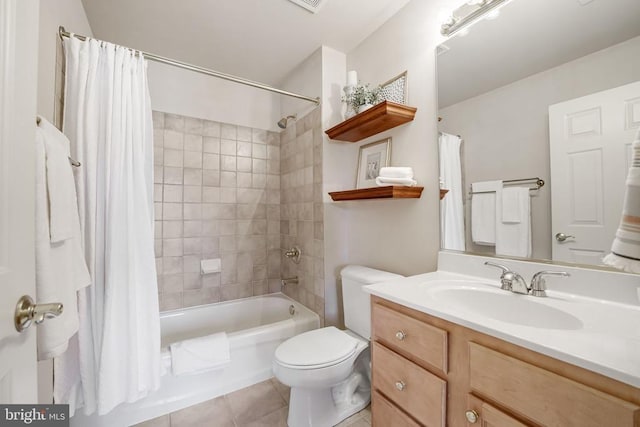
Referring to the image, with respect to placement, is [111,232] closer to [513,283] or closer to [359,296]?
[359,296]

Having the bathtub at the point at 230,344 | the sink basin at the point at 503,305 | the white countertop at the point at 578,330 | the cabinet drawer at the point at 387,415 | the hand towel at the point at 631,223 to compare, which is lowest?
the bathtub at the point at 230,344

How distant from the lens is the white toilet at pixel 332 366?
49.3 inches

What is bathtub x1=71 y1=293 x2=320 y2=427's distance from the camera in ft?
4.78

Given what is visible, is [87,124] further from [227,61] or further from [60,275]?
[227,61]

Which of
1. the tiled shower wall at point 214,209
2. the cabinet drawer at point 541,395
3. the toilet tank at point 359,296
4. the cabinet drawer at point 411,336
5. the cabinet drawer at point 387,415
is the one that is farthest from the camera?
the tiled shower wall at point 214,209

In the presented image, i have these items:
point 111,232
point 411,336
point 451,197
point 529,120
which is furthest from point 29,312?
point 529,120

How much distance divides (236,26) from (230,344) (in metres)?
2.15

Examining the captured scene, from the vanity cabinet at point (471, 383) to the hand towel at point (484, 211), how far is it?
0.58 m

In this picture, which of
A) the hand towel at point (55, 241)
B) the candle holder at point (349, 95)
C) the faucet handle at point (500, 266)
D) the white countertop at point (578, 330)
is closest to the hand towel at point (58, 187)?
the hand towel at point (55, 241)

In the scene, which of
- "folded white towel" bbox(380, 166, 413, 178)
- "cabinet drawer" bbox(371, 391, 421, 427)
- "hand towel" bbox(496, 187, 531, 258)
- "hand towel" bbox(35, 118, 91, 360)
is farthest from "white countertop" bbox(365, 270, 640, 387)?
"hand towel" bbox(35, 118, 91, 360)

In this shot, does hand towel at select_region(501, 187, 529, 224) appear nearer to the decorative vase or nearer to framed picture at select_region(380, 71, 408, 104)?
framed picture at select_region(380, 71, 408, 104)

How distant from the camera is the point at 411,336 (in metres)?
0.90

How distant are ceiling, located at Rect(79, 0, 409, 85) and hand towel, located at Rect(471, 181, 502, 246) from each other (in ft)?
4.02

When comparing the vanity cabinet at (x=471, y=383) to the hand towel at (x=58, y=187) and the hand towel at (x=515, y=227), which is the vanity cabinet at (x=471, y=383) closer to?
the hand towel at (x=515, y=227)
